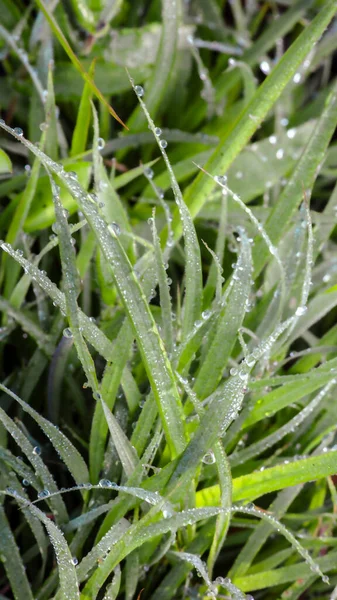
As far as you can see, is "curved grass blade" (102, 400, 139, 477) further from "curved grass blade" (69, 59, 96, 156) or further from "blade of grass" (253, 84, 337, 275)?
"curved grass blade" (69, 59, 96, 156)

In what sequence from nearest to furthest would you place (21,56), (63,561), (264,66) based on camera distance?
1. (63,561)
2. (21,56)
3. (264,66)

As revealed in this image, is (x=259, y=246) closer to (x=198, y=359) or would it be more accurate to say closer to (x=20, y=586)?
(x=198, y=359)

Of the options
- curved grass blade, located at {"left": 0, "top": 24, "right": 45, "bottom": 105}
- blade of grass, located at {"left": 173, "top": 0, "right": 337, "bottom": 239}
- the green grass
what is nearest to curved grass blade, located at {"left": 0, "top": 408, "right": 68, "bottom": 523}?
the green grass

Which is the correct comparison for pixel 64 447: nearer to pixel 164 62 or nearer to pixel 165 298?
pixel 165 298

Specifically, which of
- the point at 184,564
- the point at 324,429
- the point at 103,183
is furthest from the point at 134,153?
the point at 184,564

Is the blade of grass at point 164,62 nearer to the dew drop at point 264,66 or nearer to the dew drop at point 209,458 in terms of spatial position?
the dew drop at point 264,66

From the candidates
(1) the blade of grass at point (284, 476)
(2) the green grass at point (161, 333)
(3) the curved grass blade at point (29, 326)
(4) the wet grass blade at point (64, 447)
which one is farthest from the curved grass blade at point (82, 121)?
(1) the blade of grass at point (284, 476)

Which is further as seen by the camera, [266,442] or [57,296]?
[266,442]

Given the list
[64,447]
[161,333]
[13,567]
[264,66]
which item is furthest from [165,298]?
[264,66]
